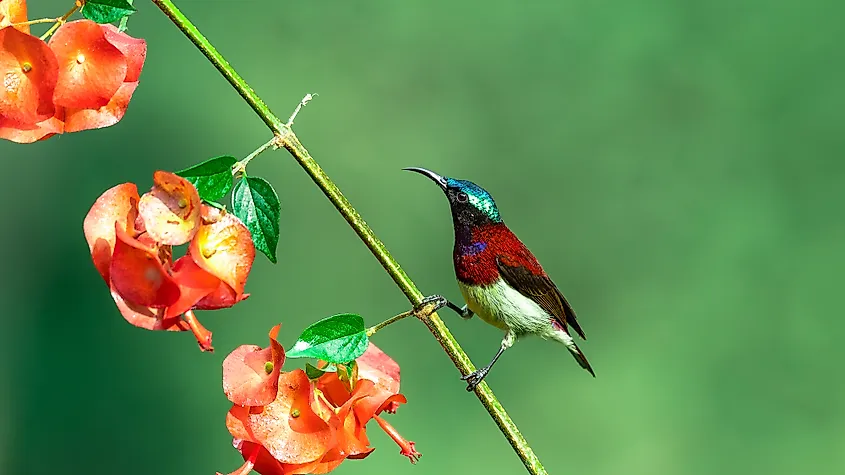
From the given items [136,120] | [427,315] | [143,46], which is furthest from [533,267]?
[136,120]

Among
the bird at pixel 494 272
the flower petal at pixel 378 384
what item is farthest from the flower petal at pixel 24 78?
the bird at pixel 494 272

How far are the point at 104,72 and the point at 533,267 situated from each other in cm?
44

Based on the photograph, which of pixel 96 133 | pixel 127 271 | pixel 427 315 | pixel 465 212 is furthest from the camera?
pixel 96 133

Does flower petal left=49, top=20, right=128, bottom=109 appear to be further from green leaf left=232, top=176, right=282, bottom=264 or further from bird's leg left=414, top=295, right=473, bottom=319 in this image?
bird's leg left=414, top=295, right=473, bottom=319

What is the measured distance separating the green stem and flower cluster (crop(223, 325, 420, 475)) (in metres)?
0.05

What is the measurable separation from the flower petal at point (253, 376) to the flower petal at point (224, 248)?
6 centimetres

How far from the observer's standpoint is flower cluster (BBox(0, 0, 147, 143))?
0.40 meters

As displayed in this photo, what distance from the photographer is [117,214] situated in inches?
14.6

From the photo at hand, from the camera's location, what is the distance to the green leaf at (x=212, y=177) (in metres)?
0.41

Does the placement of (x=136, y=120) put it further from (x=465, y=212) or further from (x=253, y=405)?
(x=253, y=405)

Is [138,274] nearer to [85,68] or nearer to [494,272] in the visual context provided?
[85,68]

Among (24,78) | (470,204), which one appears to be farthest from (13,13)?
(470,204)

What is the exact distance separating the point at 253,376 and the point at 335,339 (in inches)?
1.8

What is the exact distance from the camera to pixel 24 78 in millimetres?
400
